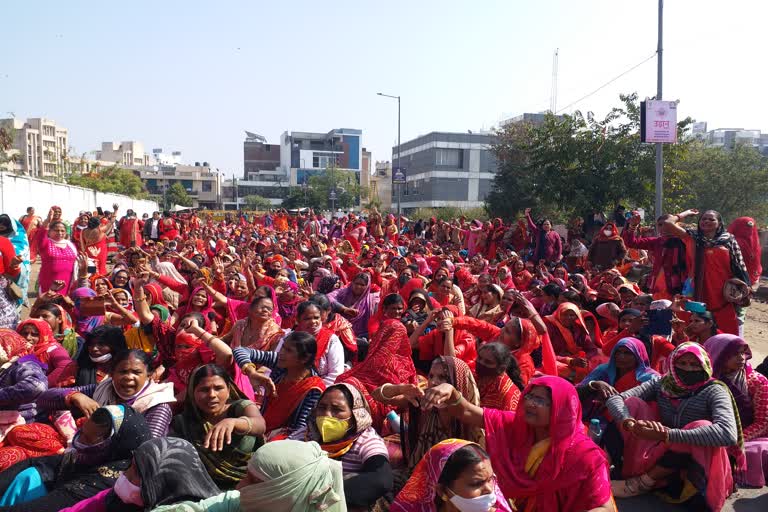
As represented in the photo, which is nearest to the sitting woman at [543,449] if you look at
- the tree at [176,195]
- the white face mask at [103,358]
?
the white face mask at [103,358]

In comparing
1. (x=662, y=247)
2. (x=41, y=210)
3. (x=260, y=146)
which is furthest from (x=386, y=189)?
(x=662, y=247)

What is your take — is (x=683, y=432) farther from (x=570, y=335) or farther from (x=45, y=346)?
(x=45, y=346)

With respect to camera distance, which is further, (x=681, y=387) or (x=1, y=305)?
(x=1, y=305)

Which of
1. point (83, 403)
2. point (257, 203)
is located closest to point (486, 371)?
point (83, 403)

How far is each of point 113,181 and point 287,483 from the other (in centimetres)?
5209

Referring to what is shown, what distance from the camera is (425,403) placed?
2.67 m

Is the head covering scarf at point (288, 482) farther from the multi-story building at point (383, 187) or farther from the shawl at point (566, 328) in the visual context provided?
the multi-story building at point (383, 187)

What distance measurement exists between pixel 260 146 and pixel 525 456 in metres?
94.3

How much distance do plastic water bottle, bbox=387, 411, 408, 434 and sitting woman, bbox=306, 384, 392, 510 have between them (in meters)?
0.67

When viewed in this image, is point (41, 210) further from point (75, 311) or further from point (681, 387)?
point (681, 387)

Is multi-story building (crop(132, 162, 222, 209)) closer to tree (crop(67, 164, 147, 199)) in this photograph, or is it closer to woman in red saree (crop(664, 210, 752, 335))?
tree (crop(67, 164, 147, 199))

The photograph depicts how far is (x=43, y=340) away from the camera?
4.12 metres

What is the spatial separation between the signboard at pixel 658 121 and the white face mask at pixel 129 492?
1066cm

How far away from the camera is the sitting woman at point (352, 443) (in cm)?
275
